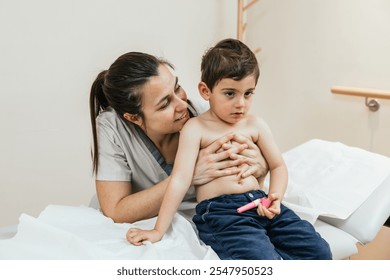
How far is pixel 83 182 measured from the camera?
8.19 ft

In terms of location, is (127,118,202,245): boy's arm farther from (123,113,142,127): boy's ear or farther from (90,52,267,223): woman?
(123,113,142,127): boy's ear

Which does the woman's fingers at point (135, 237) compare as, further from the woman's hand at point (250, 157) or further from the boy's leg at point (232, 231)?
the woman's hand at point (250, 157)

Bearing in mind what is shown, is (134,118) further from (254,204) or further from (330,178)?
(330,178)

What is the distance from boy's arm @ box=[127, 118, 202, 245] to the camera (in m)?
1.12

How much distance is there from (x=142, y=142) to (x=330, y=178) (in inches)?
29.8

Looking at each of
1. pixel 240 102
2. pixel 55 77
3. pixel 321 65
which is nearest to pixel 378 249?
pixel 240 102

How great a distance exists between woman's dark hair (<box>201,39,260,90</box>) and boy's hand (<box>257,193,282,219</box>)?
340 mm

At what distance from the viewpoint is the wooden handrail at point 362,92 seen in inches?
93.7

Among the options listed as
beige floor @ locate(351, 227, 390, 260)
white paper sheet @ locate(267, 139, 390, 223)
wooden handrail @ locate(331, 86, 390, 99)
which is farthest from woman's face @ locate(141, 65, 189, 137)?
wooden handrail @ locate(331, 86, 390, 99)

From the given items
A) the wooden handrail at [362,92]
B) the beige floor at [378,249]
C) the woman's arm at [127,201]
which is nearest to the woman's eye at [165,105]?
the woman's arm at [127,201]

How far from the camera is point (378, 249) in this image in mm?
1793

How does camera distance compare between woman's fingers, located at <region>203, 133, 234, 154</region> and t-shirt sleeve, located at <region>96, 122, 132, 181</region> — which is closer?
woman's fingers, located at <region>203, 133, 234, 154</region>

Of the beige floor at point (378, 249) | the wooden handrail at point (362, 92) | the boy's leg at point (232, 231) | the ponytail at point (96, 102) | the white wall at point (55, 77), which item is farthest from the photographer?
the wooden handrail at point (362, 92)
